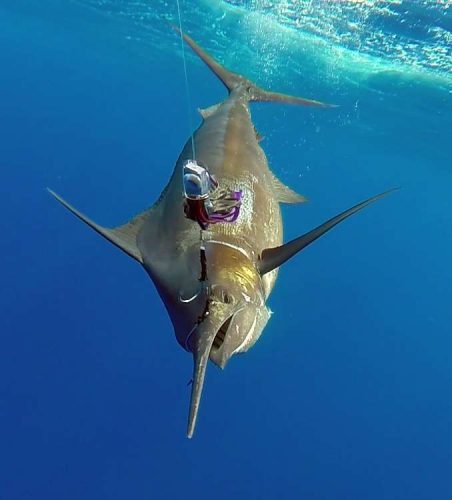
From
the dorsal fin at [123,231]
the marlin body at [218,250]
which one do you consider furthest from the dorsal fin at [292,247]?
the dorsal fin at [123,231]

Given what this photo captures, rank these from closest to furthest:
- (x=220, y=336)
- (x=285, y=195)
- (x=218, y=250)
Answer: (x=220, y=336), (x=218, y=250), (x=285, y=195)

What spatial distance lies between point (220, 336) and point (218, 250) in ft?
2.09

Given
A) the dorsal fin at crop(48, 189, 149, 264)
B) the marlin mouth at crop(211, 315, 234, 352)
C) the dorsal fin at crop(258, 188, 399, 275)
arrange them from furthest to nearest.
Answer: the dorsal fin at crop(48, 189, 149, 264)
the dorsal fin at crop(258, 188, 399, 275)
the marlin mouth at crop(211, 315, 234, 352)

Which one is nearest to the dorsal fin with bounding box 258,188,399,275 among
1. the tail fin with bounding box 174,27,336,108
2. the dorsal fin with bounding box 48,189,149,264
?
the dorsal fin with bounding box 48,189,149,264

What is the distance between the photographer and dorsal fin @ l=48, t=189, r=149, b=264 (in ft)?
10.4

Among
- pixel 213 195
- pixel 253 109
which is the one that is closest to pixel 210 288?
pixel 213 195

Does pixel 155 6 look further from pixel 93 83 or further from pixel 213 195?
pixel 93 83

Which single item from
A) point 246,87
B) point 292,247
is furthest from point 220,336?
point 246,87

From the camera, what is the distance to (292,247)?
310 centimetres

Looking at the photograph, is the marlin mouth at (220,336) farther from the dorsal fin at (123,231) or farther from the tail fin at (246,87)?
the tail fin at (246,87)

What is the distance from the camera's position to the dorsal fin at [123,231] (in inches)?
125

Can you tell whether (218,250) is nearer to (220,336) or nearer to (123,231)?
(220,336)

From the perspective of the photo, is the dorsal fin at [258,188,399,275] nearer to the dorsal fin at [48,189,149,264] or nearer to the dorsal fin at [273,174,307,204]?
the dorsal fin at [48,189,149,264]

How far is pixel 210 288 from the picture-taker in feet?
8.88
